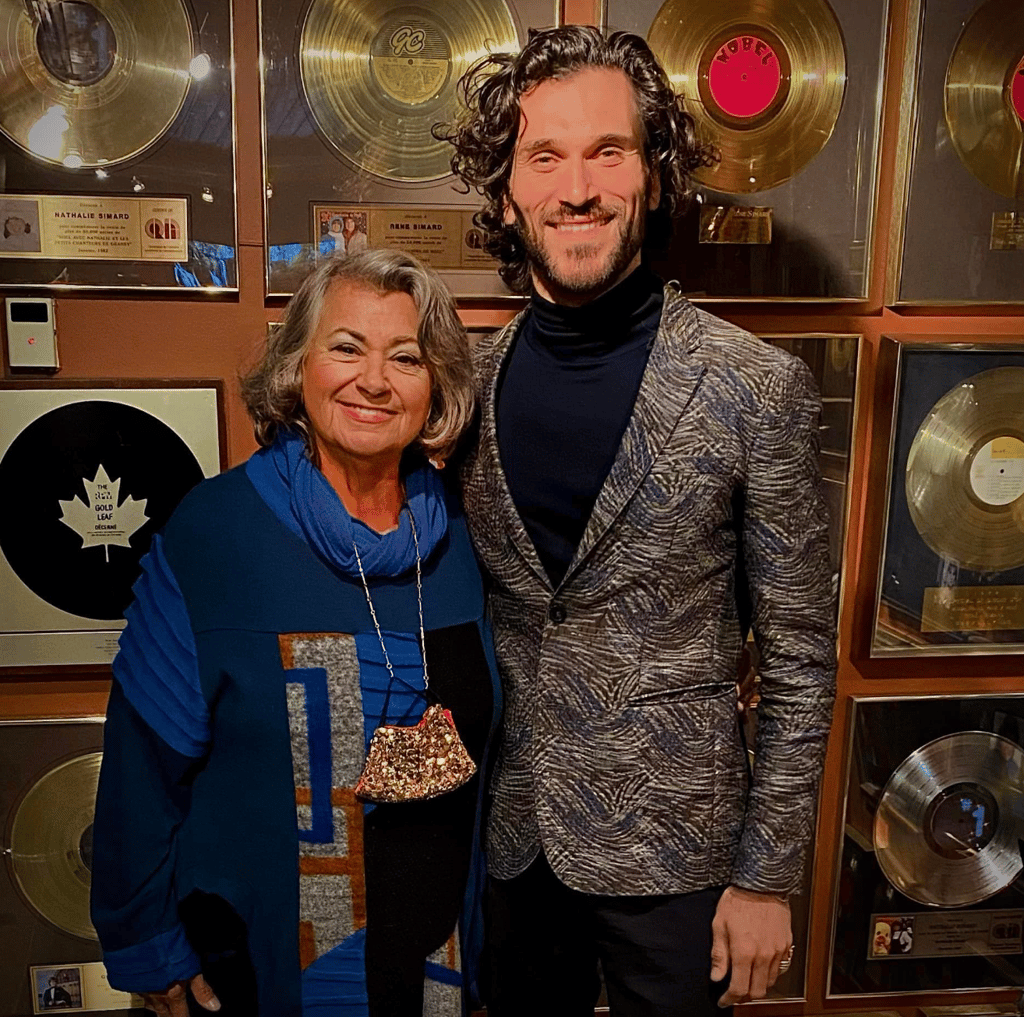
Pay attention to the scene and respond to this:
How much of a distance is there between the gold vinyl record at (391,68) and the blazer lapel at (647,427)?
0.61m

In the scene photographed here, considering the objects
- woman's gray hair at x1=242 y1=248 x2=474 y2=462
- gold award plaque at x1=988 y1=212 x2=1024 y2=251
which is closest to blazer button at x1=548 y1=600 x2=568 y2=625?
woman's gray hair at x1=242 y1=248 x2=474 y2=462

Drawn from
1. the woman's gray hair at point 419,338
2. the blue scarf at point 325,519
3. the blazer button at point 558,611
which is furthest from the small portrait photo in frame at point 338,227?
the blazer button at point 558,611

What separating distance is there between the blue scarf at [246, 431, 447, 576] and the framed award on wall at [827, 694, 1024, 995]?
1024 mm

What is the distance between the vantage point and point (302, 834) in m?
1.27

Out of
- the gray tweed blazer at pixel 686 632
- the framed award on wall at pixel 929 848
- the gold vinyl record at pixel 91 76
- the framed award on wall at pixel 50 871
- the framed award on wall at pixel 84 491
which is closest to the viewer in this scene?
the gray tweed blazer at pixel 686 632

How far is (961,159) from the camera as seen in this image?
1.68m

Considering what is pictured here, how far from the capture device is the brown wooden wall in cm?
161

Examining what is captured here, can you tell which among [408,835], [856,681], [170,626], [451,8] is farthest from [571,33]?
[856,681]

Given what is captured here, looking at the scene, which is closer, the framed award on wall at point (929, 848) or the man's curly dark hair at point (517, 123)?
the man's curly dark hair at point (517, 123)

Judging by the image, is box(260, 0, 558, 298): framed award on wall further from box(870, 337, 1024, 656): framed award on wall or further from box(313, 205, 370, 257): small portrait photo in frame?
box(870, 337, 1024, 656): framed award on wall

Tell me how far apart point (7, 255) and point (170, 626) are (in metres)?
→ 0.75

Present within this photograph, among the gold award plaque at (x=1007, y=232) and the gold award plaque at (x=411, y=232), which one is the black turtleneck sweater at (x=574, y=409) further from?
the gold award plaque at (x=1007, y=232)

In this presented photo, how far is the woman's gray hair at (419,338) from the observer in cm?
126

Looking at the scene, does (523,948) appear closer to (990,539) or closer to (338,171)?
(990,539)
